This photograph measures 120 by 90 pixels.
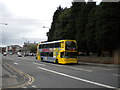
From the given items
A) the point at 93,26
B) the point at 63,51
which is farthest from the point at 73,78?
the point at 93,26

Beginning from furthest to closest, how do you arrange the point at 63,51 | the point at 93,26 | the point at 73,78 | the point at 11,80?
the point at 93,26
the point at 63,51
the point at 73,78
the point at 11,80

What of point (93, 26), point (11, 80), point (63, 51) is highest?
point (93, 26)

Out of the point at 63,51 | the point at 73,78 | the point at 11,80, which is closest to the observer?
the point at 11,80

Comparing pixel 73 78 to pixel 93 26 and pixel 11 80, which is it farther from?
pixel 93 26

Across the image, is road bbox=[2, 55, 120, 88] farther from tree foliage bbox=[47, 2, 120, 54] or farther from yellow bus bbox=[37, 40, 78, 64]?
tree foliage bbox=[47, 2, 120, 54]

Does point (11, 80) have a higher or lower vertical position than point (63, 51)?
lower

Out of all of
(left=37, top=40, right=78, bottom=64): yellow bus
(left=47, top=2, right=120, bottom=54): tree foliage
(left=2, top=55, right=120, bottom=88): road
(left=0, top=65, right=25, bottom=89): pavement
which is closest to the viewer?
(left=2, top=55, right=120, bottom=88): road

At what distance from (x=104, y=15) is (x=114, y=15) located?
147cm

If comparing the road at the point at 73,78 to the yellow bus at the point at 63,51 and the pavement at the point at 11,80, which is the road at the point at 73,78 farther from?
the yellow bus at the point at 63,51

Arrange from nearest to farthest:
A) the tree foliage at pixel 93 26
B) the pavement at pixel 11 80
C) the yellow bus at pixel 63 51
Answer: the pavement at pixel 11 80, the yellow bus at pixel 63 51, the tree foliage at pixel 93 26

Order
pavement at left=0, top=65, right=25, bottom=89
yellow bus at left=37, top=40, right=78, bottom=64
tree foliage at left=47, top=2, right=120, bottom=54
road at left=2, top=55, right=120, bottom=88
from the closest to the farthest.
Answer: road at left=2, top=55, right=120, bottom=88 < pavement at left=0, top=65, right=25, bottom=89 < yellow bus at left=37, top=40, right=78, bottom=64 < tree foliage at left=47, top=2, right=120, bottom=54

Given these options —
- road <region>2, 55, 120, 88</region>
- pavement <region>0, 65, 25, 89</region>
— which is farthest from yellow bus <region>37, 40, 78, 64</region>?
pavement <region>0, 65, 25, 89</region>

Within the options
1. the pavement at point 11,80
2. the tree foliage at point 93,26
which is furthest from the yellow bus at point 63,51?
the pavement at point 11,80

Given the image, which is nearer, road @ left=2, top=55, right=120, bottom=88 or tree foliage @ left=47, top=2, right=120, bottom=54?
road @ left=2, top=55, right=120, bottom=88
